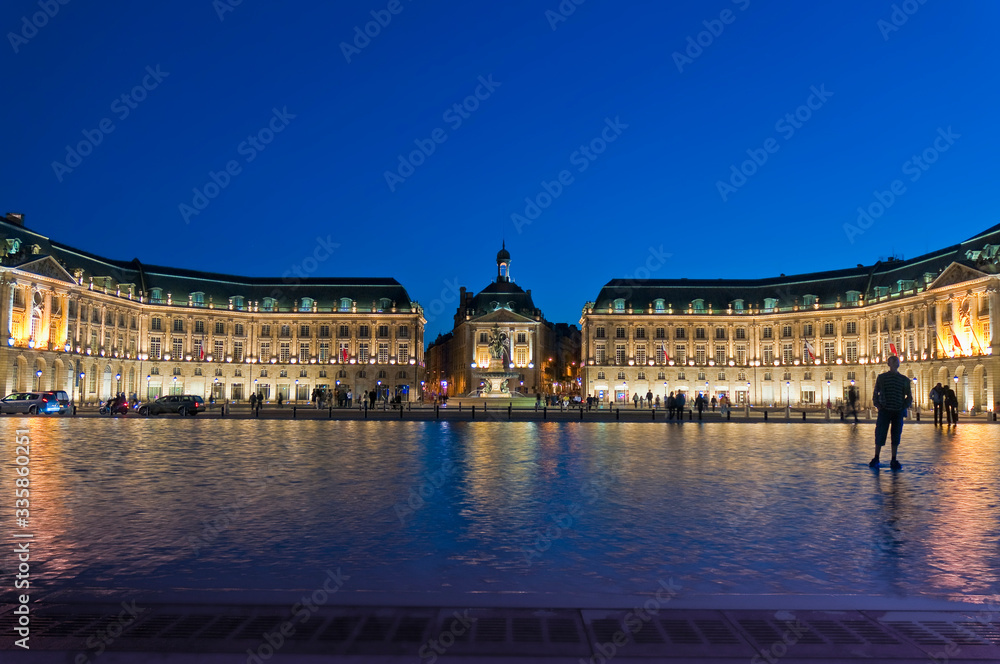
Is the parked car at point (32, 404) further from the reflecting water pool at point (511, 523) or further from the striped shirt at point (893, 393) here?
the striped shirt at point (893, 393)

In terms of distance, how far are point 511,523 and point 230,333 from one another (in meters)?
107

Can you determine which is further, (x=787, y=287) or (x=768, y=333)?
(x=768, y=333)

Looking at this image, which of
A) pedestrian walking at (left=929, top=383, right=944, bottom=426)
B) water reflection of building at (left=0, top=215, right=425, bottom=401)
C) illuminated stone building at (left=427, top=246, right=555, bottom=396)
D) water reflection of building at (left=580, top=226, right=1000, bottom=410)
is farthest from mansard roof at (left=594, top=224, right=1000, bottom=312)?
pedestrian walking at (left=929, top=383, right=944, bottom=426)

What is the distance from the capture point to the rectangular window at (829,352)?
103 metres

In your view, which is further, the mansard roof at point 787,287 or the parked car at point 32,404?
the mansard roof at point 787,287

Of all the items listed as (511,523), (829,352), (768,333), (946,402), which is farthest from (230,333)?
(511,523)

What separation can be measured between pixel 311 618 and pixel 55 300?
281ft

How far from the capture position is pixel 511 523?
1020 cm

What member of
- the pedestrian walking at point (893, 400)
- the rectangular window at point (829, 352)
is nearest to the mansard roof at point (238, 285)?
the rectangular window at point (829, 352)

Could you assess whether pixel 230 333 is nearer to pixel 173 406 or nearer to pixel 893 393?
pixel 173 406

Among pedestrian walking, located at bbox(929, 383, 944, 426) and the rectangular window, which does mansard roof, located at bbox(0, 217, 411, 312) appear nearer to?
the rectangular window

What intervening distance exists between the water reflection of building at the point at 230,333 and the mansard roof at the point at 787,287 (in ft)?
108

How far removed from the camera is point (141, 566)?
772cm

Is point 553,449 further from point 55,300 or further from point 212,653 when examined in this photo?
point 55,300
